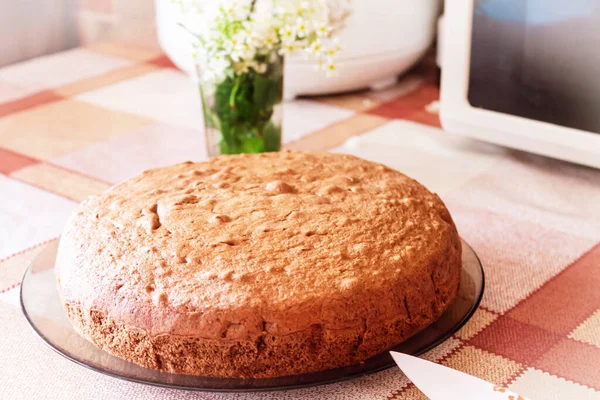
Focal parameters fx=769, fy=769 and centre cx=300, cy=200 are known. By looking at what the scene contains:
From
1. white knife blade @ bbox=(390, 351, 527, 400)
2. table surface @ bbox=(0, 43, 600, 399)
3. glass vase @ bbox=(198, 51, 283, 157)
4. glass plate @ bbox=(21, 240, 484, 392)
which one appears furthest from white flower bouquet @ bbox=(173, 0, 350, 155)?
white knife blade @ bbox=(390, 351, 527, 400)

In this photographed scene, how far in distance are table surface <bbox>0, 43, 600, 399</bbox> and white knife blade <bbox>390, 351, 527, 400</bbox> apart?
41 millimetres

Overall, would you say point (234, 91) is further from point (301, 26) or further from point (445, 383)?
point (445, 383)

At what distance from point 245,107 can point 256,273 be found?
0.41 metres

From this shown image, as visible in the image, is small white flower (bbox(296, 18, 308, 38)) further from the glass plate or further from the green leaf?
the glass plate

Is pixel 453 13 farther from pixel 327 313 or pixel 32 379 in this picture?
pixel 32 379

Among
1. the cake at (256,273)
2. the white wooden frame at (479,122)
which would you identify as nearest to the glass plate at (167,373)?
the cake at (256,273)

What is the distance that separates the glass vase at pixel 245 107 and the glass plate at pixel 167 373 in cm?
31

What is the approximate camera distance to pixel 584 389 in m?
0.62

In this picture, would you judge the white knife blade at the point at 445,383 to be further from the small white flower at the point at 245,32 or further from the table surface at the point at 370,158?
the small white flower at the point at 245,32

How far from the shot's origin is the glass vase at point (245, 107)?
939mm

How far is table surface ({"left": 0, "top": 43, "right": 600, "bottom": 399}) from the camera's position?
64cm

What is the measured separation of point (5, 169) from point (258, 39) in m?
0.42

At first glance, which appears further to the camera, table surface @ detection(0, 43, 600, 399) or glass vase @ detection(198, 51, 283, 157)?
glass vase @ detection(198, 51, 283, 157)

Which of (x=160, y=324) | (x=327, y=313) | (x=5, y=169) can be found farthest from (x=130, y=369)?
(x=5, y=169)
